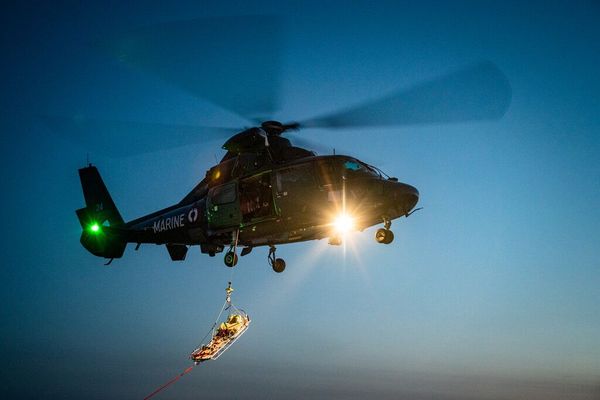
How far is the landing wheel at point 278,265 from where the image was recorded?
56.9ft

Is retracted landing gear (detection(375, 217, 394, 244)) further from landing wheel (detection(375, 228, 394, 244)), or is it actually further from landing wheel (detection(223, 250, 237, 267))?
landing wheel (detection(223, 250, 237, 267))

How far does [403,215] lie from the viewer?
1389 centimetres

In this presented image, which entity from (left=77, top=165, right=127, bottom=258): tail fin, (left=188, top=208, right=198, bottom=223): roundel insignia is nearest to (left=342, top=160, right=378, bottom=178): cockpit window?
(left=188, top=208, right=198, bottom=223): roundel insignia

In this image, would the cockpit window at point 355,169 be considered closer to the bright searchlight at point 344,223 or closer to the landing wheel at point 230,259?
the bright searchlight at point 344,223

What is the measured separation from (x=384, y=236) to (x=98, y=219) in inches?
497

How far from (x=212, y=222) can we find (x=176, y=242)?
2341 mm

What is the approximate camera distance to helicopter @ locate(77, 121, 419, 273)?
550 inches

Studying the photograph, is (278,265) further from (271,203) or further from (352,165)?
(352,165)

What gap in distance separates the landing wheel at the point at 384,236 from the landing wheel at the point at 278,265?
4.70 m

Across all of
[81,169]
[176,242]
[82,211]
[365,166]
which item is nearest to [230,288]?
[176,242]

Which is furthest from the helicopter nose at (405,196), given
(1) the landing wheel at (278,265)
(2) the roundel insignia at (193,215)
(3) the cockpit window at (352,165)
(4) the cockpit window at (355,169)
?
(2) the roundel insignia at (193,215)

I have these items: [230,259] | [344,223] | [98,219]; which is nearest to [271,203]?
[344,223]

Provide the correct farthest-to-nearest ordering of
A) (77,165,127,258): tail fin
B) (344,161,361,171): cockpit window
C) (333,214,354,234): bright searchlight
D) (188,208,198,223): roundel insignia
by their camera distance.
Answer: (77,165,127,258): tail fin
(188,208,198,223): roundel insignia
(344,161,361,171): cockpit window
(333,214,354,234): bright searchlight

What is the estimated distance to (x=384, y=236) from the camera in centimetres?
1368
